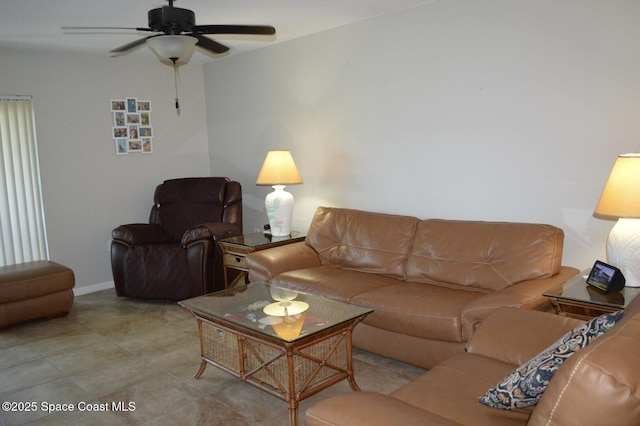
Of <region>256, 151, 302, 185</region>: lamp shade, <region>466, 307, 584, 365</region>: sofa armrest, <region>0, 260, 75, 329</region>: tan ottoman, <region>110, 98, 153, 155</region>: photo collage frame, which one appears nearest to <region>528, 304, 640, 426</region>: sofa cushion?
<region>466, 307, 584, 365</region>: sofa armrest

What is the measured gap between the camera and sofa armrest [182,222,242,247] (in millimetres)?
4539

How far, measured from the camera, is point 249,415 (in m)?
2.68

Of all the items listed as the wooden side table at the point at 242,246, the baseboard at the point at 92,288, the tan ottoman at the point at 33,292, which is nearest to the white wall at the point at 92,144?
the baseboard at the point at 92,288

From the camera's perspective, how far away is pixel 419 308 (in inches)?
117

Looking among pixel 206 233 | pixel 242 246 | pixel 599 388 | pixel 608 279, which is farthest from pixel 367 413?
pixel 206 233

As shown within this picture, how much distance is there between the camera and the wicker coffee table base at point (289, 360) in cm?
251

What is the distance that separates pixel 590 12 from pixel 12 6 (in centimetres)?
365

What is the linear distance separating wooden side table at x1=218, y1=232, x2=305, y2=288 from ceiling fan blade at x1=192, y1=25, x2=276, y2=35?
1.80 metres

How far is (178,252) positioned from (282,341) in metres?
2.49

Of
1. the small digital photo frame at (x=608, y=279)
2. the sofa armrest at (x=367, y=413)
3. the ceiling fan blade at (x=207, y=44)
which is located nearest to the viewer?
the sofa armrest at (x=367, y=413)

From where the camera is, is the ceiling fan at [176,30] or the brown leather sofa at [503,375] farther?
the ceiling fan at [176,30]

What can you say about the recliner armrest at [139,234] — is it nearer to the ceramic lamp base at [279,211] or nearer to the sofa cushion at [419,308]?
the ceramic lamp base at [279,211]

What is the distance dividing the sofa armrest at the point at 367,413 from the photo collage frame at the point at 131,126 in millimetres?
4540

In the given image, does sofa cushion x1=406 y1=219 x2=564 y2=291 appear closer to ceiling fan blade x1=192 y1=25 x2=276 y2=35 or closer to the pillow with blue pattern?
the pillow with blue pattern
